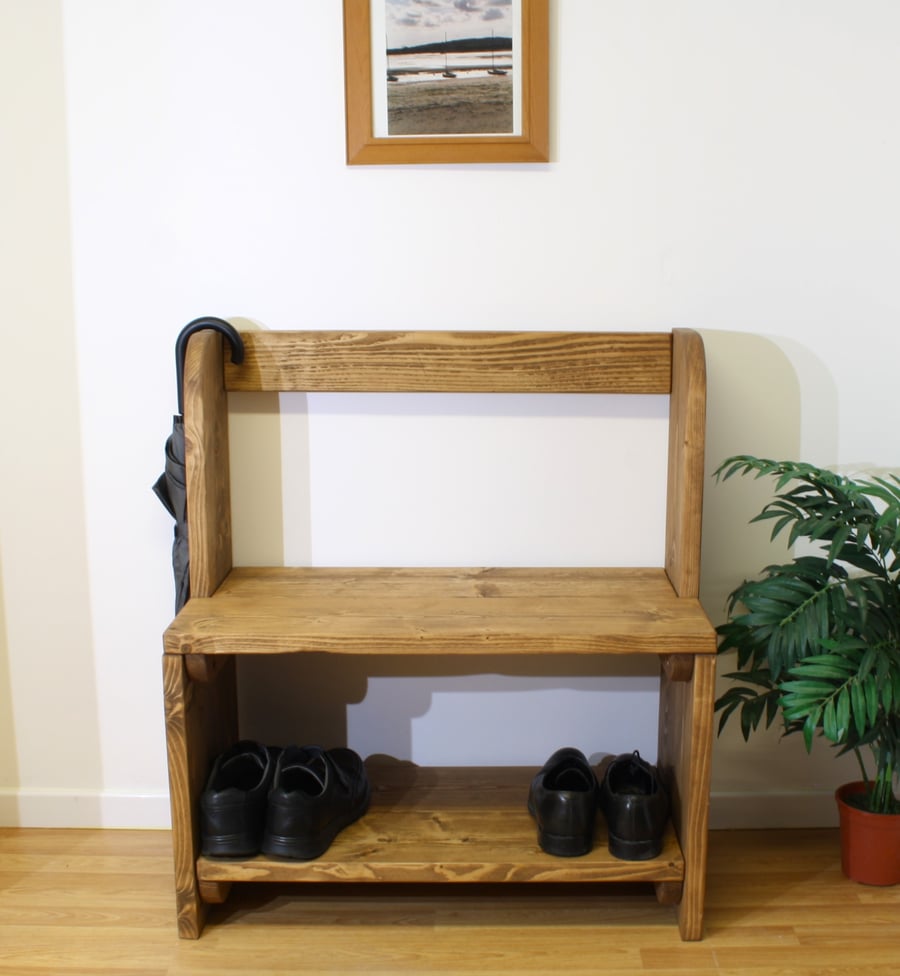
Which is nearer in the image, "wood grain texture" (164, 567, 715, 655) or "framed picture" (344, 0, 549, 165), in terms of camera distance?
"wood grain texture" (164, 567, 715, 655)

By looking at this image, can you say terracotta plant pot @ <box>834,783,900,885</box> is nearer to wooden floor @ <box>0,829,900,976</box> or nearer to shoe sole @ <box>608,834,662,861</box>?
wooden floor @ <box>0,829,900,976</box>

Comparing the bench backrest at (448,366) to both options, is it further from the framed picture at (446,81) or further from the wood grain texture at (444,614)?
the framed picture at (446,81)

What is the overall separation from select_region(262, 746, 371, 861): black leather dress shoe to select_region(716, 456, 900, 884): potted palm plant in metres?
0.64

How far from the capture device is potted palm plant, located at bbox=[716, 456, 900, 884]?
5.06 ft

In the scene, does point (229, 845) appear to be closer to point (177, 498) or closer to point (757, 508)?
point (177, 498)

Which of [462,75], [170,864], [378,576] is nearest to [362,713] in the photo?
[378,576]

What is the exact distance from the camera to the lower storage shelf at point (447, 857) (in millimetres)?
1606

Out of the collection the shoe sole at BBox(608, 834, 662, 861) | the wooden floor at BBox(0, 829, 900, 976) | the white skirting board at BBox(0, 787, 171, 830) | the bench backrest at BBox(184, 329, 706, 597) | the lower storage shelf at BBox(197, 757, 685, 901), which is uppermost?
the bench backrest at BBox(184, 329, 706, 597)

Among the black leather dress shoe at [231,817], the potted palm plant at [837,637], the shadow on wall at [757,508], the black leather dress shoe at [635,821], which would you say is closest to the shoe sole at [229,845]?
the black leather dress shoe at [231,817]

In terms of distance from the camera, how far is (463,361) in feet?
5.77

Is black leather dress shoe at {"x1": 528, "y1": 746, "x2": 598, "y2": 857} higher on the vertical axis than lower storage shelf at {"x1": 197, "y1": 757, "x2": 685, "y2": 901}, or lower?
higher

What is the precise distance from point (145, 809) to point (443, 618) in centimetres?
83

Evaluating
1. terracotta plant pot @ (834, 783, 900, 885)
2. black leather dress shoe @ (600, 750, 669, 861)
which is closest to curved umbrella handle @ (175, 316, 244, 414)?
black leather dress shoe @ (600, 750, 669, 861)

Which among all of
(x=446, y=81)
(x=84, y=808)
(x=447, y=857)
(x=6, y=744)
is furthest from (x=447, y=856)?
(x=446, y=81)
